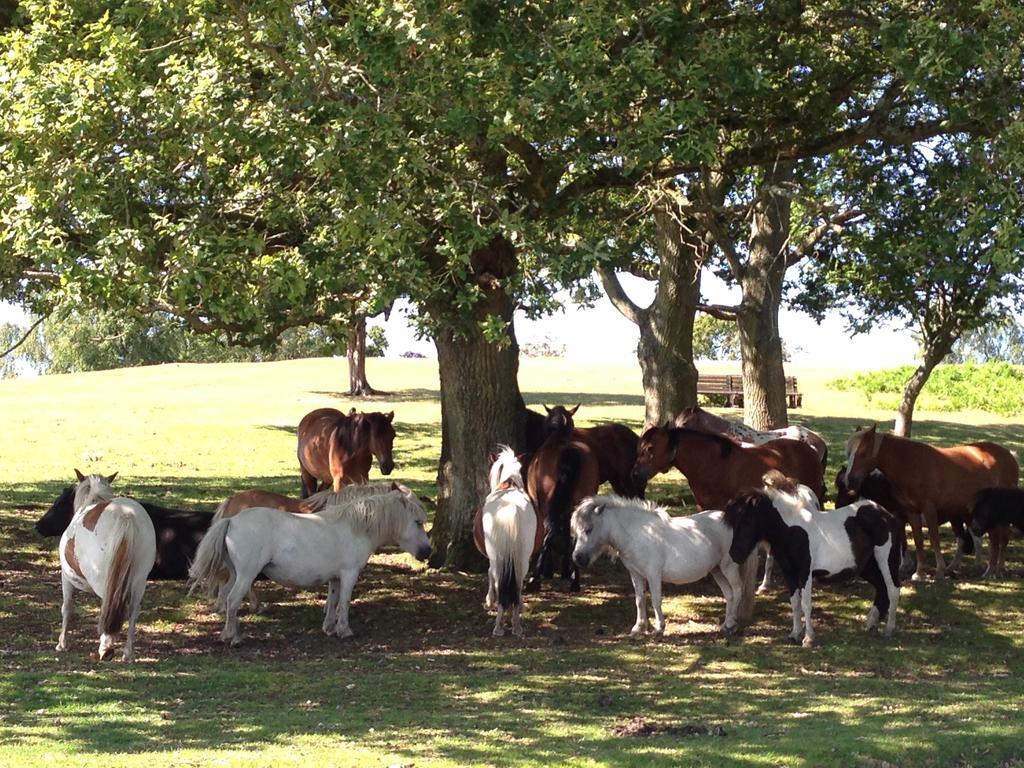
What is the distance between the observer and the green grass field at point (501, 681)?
25.9 ft

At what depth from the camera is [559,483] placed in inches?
579

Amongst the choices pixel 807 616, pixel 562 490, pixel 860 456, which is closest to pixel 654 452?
pixel 562 490

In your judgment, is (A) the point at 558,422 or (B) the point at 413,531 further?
(A) the point at 558,422

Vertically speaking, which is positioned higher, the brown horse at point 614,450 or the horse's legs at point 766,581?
the brown horse at point 614,450

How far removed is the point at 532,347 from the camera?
351 feet

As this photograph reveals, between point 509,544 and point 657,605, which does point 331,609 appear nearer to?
point 509,544

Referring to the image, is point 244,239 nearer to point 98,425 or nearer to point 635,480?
point 635,480

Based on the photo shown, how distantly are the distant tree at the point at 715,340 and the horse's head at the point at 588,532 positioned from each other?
62.8m

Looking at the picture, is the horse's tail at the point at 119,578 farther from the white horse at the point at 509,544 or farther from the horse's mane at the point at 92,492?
the white horse at the point at 509,544

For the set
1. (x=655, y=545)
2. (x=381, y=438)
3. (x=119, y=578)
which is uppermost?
(x=381, y=438)

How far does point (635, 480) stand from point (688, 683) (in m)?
4.17

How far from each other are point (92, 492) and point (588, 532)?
16.3 ft

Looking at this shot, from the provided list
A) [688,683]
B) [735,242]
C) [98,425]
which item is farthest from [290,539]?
[98,425]

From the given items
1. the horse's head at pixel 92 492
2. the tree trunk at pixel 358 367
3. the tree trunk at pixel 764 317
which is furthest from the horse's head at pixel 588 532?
the tree trunk at pixel 358 367
